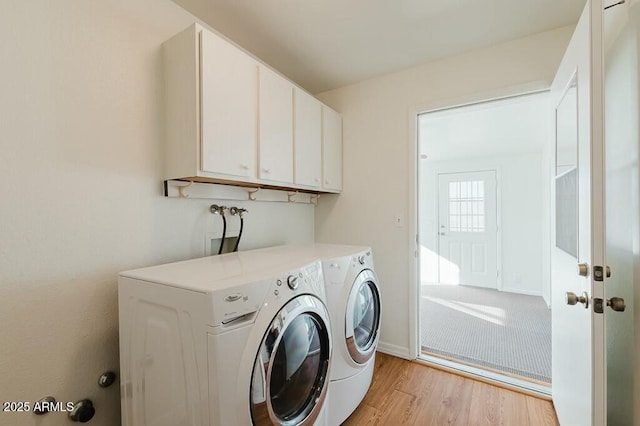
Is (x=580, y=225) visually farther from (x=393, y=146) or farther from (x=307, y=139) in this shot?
(x=307, y=139)

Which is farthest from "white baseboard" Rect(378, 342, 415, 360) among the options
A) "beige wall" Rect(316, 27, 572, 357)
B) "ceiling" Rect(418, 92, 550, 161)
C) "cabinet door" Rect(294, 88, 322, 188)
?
"ceiling" Rect(418, 92, 550, 161)

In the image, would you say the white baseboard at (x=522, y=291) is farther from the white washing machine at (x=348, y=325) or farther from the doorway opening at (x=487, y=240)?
the white washing machine at (x=348, y=325)

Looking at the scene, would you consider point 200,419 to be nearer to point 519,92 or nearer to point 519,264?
point 519,92

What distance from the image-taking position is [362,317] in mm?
1732

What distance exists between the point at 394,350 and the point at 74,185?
2415 mm

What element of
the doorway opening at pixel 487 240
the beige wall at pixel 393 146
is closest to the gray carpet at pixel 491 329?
the doorway opening at pixel 487 240

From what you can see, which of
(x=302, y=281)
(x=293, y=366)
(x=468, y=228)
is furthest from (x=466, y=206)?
(x=293, y=366)

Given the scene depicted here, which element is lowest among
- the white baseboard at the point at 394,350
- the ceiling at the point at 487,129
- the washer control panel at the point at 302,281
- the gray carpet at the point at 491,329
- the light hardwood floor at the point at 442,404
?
the gray carpet at the point at 491,329

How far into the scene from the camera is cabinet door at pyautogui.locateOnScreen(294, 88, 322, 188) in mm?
2027

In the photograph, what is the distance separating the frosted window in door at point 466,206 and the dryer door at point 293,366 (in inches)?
164

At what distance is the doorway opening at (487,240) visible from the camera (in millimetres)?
2330

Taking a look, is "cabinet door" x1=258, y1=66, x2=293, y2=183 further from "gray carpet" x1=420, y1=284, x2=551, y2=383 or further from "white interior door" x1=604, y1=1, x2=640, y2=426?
"gray carpet" x1=420, y1=284, x2=551, y2=383

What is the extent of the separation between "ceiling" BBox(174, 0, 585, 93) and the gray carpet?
2.39m

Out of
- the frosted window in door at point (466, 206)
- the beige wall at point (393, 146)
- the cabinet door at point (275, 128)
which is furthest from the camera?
the frosted window in door at point (466, 206)
